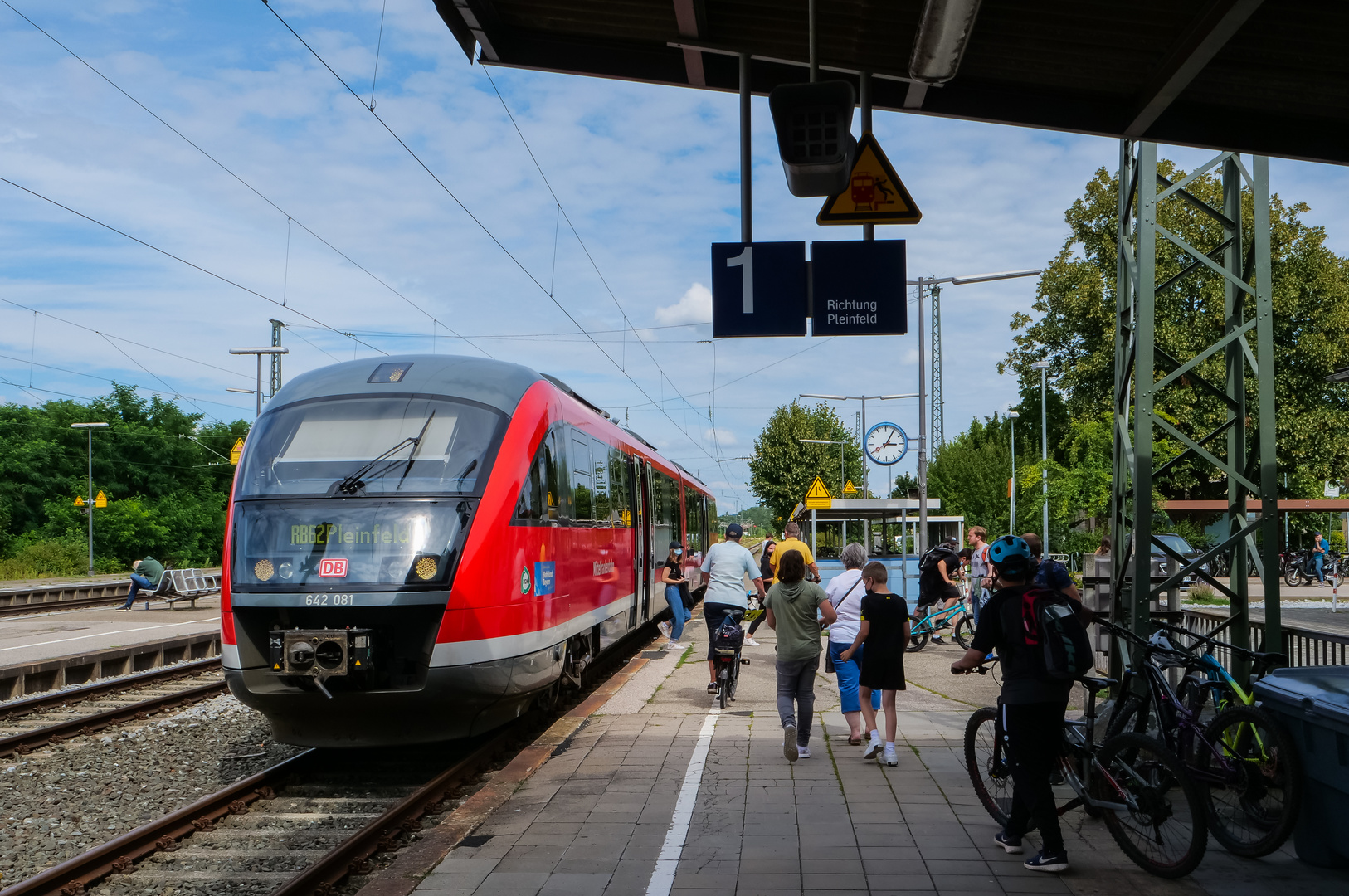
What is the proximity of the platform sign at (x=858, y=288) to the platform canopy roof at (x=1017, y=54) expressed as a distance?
3.37 feet

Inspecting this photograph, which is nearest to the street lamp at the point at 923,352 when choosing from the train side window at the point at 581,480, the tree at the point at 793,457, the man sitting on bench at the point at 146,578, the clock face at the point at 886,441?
the clock face at the point at 886,441

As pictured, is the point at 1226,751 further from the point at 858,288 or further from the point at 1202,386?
the point at 858,288

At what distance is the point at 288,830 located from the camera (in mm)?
7293

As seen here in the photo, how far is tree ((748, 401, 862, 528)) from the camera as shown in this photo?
58312 mm

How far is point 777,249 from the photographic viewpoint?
27.2 feet

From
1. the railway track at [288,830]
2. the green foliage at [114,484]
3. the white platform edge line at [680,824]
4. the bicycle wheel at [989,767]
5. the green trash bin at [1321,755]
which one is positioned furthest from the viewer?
the green foliage at [114,484]

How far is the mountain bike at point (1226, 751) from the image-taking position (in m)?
5.71

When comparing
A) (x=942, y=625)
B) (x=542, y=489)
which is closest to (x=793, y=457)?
(x=942, y=625)

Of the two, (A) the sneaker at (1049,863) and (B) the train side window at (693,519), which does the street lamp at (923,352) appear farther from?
(A) the sneaker at (1049,863)

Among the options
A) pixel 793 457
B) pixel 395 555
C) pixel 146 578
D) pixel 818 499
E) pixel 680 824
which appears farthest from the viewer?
pixel 793 457

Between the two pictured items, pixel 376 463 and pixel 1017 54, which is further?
pixel 376 463

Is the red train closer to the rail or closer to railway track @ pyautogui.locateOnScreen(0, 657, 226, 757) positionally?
railway track @ pyautogui.locateOnScreen(0, 657, 226, 757)

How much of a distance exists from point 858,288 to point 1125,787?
3888 millimetres

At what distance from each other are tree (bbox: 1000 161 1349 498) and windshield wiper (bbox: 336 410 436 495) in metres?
29.9
